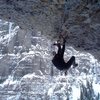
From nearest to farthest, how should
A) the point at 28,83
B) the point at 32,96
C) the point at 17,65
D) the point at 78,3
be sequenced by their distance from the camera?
1. the point at 78,3
2. the point at 32,96
3. the point at 28,83
4. the point at 17,65

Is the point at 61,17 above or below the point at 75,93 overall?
above

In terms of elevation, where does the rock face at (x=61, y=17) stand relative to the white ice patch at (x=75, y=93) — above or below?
above

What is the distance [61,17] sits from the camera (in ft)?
23.6

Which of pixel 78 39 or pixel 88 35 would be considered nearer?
pixel 88 35

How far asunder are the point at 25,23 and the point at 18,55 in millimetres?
101707

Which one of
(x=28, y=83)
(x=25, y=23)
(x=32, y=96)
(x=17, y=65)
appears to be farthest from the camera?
(x=17, y=65)

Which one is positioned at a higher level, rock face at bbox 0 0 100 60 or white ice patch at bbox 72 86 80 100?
rock face at bbox 0 0 100 60

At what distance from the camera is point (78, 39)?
28.7 feet

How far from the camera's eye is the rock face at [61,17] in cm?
640

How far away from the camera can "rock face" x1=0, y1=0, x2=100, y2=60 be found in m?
6.40

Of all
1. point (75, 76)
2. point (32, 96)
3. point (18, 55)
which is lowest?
point (32, 96)

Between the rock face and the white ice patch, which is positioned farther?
the white ice patch

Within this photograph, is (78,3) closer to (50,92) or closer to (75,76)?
(50,92)

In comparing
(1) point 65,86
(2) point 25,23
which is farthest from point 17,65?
(2) point 25,23
